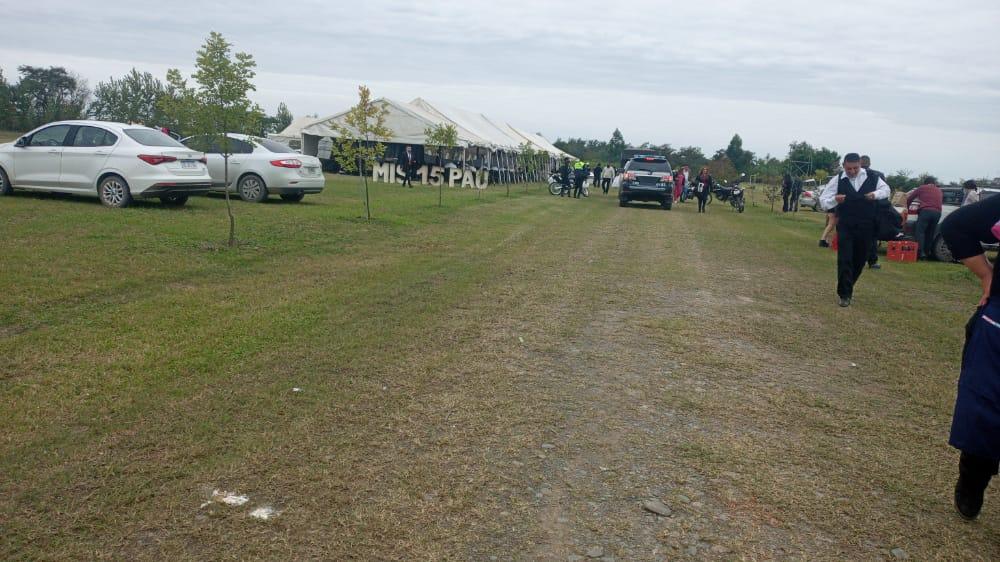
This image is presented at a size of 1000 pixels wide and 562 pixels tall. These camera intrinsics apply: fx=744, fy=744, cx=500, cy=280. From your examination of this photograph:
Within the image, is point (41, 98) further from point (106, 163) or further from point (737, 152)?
point (737, 152)

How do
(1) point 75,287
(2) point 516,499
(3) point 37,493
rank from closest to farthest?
(3) point 37,493 < (2) point 516,499 < (1) point 75,287

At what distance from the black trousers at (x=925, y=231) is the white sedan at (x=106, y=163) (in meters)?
14.3

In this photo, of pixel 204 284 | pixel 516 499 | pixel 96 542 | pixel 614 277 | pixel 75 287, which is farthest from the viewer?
pixel 614 277

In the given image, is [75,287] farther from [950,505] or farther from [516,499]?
[950,505]

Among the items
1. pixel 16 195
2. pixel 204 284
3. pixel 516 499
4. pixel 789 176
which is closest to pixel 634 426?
pixel 516 499

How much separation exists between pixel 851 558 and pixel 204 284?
699 centimetres

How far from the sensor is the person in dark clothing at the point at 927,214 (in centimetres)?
1505

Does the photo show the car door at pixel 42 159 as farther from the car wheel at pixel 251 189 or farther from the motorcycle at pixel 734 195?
the motorcycle at pixel 734 195

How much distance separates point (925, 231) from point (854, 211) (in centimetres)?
782

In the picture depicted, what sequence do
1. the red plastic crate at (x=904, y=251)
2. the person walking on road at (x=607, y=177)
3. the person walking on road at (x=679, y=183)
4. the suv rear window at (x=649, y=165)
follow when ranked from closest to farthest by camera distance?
1. the red plastic crate at (x=904, y=251)
2. the suv rear window at (x=649, y=165)
3. the person walking on road at (x=679, y=183)
4. the person walking on road at (x=607, y=177)

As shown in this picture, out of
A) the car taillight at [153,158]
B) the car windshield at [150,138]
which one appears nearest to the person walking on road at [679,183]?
the car windshield at [150,138]

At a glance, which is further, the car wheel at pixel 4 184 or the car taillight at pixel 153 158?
the car wheel at pixel 4 184

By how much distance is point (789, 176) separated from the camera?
32.7 metres

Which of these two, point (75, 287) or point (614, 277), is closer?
point (75, 287)
